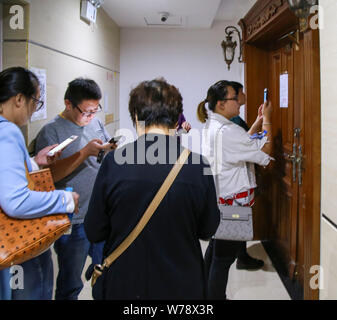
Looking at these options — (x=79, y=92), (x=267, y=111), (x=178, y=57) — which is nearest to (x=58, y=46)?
(x=79, y=92)

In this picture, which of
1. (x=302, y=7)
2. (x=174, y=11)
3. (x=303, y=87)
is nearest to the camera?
(x=302, y=7)

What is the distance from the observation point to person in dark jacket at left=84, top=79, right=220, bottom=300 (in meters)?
1.04

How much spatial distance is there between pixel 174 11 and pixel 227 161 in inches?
90.0

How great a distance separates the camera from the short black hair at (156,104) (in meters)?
1.08

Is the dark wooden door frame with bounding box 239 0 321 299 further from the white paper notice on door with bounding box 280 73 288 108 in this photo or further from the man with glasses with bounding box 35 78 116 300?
the man with glasses with bounding box 35 78 116 300

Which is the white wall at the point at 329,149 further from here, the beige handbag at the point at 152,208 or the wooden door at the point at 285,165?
the wooden door at the point at 285,165

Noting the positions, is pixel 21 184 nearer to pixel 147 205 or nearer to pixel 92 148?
pixel 147 205

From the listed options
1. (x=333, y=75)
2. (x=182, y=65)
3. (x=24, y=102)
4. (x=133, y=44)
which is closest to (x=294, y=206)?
(x=333, y=75)

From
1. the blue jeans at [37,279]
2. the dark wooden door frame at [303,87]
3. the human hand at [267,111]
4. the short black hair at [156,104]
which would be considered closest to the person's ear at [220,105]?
the human hand at [267,111]

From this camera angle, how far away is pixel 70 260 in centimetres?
177

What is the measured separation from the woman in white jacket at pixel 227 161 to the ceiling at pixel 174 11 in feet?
4.95

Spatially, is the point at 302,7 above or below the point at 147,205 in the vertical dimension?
above
